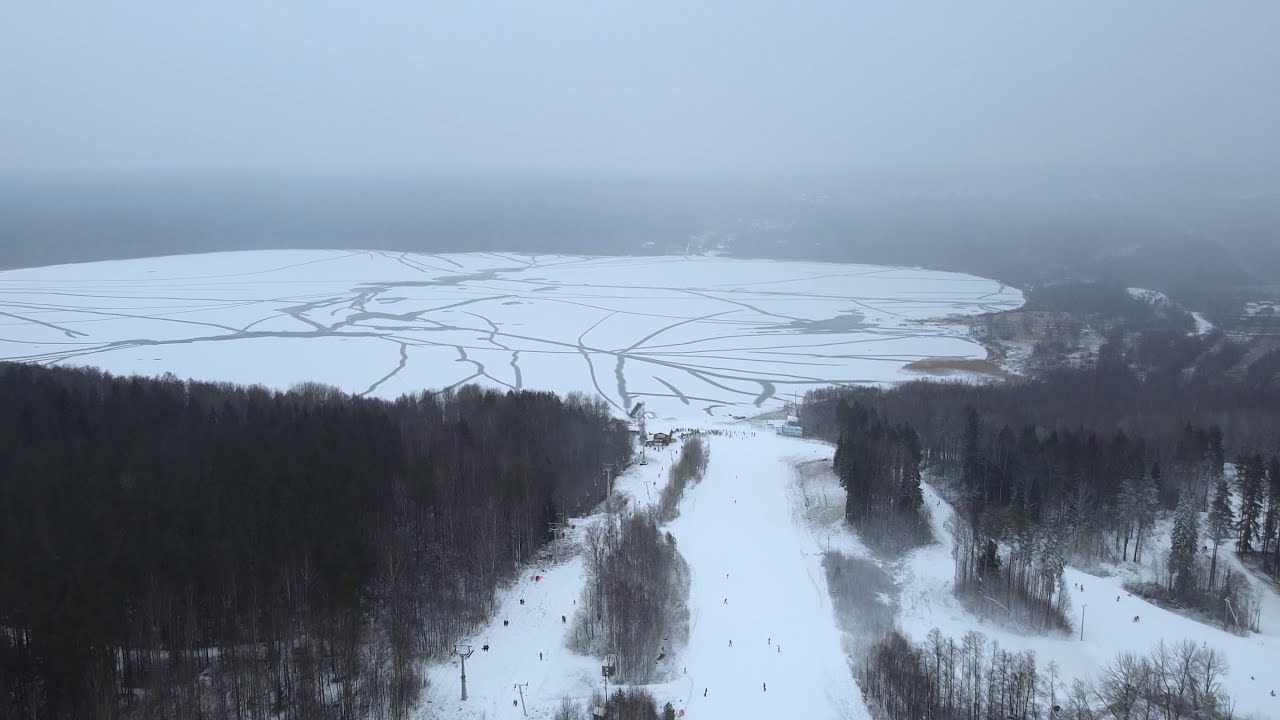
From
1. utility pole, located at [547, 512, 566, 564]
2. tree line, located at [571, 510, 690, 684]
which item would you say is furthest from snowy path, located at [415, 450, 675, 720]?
utility pole, located at [547, 512, 566, 564]

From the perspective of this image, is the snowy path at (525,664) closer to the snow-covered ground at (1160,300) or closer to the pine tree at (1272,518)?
the pine tree at (1272,518)

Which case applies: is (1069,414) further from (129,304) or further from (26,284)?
(26,284)

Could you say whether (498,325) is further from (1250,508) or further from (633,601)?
(1250,508)

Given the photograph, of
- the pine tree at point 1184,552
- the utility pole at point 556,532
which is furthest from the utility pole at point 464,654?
the pine tree at point 1184,552

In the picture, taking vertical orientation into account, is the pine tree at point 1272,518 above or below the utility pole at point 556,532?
above

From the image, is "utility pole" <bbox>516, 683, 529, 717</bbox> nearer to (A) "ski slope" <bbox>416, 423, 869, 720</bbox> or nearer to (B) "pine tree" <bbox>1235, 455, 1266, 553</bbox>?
(A) "ski slope" <bbox>416, 423, 869, 720</bbox>

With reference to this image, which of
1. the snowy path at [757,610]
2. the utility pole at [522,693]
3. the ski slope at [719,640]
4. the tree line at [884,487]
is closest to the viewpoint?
Result: the utility pole at [522,693]
